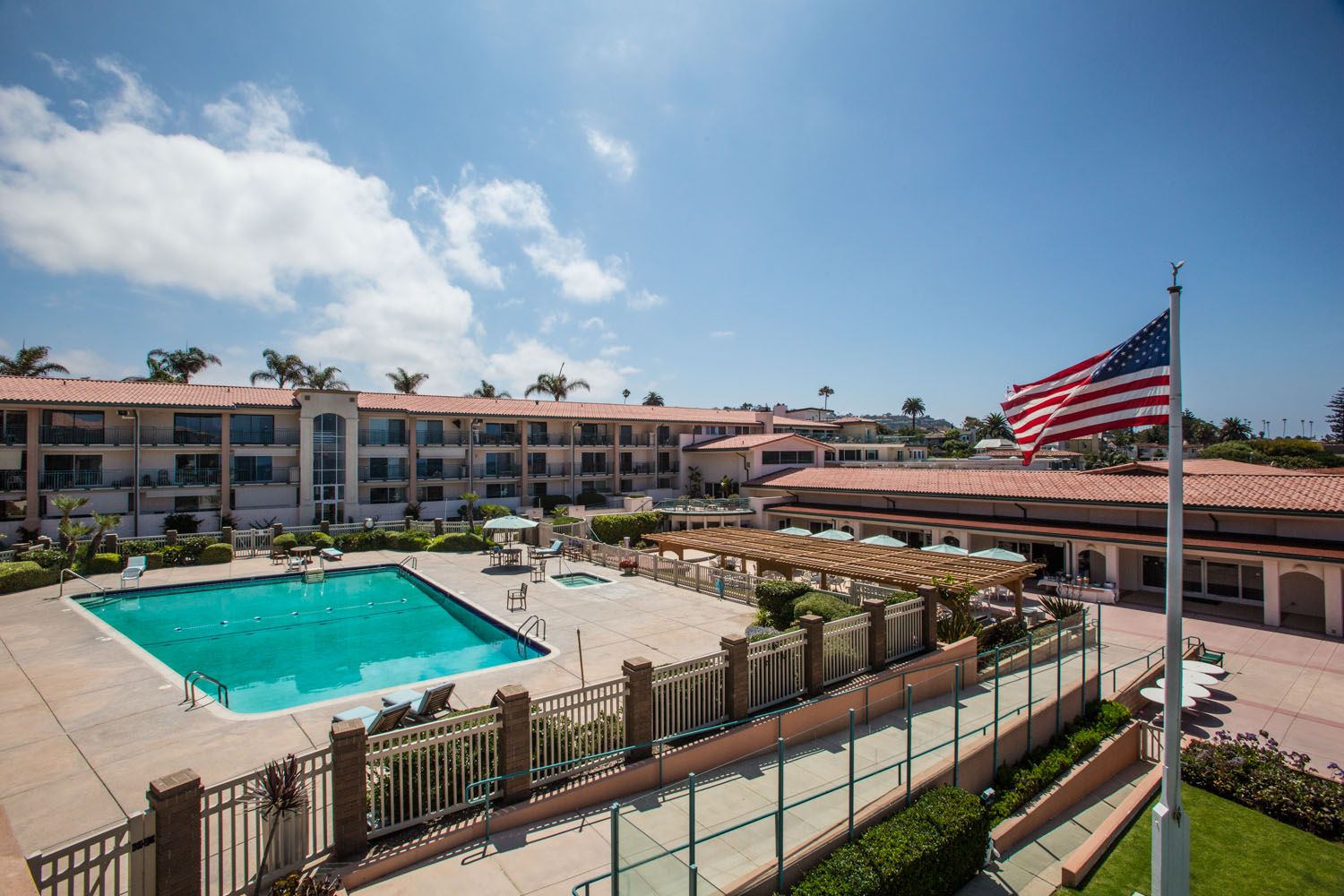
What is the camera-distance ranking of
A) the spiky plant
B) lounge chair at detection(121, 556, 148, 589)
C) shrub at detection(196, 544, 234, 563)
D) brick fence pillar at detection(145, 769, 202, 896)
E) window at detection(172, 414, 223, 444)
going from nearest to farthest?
brick fence pillar at detection(145, 769, 202, 896) → the spiky plant → lounge chair at detection(121, 556, 148, 589) → shrub at detection(196, 544, 234, 563) → window at detection(172, 414, 223, 444)

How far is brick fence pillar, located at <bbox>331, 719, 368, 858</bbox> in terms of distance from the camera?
291 inches

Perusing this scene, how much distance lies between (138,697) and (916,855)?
15.2 metres

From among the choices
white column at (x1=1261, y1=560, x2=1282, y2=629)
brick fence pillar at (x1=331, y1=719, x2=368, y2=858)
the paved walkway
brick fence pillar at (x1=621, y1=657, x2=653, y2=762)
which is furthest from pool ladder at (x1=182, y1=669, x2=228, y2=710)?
white column at (x1=1261, y1=560, x2=1282, y2=629)

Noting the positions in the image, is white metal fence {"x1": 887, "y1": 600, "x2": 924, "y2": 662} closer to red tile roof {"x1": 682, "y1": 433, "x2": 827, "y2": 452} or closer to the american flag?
the american flag

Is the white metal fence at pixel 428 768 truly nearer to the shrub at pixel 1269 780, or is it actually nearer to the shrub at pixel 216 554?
the shrub at pixel 1269 780

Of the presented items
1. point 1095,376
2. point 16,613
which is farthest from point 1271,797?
point 16,613

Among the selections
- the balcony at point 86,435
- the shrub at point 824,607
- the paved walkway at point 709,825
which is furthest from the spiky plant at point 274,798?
the balcony at point 86,435

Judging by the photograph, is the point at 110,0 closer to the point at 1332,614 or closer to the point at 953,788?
the point at 953,788

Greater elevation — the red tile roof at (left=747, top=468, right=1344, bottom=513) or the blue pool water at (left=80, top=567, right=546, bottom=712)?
the red tile roof at (left=747, top=468, right=1344, bottom=513)

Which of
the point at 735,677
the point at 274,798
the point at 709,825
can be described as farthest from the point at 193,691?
the point at 709,825

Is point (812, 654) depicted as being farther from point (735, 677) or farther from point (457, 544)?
point (457, 544)

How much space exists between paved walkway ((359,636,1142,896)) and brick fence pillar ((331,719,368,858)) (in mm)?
603

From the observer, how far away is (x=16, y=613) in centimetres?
2033

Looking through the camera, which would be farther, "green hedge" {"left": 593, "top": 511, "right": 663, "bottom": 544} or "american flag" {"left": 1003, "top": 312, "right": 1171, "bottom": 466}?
"green hedge" {"left": 593, "top": 511, "right": 663, "bottom": 544}
